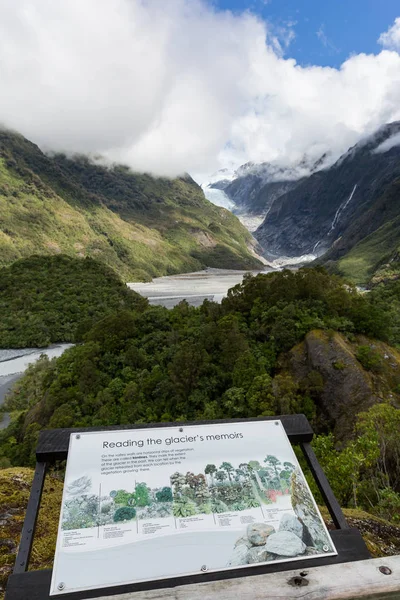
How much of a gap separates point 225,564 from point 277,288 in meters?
21.3

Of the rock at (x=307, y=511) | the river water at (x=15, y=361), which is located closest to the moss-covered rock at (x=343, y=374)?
the rock at (x=307, y=511)

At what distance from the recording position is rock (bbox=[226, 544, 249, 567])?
11.1ft

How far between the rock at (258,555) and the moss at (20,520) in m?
3.18

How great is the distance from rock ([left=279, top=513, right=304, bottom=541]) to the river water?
1928 inches

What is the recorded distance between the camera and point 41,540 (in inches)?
215

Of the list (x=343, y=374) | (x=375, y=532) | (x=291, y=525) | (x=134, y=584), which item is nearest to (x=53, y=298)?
(x=343, y=374)

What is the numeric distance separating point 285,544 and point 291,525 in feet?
0.75

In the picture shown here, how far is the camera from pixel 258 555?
3.43 metres

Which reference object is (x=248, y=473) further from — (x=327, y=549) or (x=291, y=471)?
(x=327, y=549)

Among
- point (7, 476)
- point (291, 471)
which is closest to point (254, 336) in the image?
point (7, 476)

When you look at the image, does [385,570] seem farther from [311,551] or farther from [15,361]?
[15,361]

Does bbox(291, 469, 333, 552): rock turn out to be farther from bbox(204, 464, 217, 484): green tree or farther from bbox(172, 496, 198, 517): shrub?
bbox(172, 496, 198, 517): shrub

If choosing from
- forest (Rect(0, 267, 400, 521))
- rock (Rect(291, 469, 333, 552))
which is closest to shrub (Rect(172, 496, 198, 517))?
rock (Rect(291, 469, 333, 552))

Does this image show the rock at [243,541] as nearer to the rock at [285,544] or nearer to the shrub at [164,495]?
the rock at [285,544]
